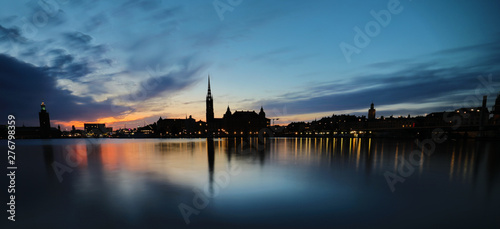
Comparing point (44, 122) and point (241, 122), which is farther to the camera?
point (44, 122)

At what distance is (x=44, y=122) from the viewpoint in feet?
559

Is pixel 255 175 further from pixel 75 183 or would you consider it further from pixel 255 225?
pixel 75 183

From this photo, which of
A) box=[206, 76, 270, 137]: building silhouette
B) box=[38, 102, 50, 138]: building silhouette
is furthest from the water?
box=[38, 102, 50, 138]: building silhouette

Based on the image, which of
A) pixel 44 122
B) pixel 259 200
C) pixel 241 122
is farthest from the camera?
pixel 44 122

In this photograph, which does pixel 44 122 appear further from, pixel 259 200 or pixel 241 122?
pixel 259 200

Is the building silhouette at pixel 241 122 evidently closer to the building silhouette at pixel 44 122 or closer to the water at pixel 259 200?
the building silhouette at pixel 44 122

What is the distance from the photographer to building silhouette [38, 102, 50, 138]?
168500 mm

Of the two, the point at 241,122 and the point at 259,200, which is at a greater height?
the point at 241,122

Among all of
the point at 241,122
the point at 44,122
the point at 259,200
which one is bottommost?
the point at 259,200

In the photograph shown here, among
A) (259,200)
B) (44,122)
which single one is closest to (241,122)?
A: (259,200)

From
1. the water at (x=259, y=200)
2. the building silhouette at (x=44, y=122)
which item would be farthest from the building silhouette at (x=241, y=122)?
the water at (x=259, y=200)

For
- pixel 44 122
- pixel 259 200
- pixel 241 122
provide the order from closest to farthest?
pixel 259 200, pixel 241 122, pixel 44 122

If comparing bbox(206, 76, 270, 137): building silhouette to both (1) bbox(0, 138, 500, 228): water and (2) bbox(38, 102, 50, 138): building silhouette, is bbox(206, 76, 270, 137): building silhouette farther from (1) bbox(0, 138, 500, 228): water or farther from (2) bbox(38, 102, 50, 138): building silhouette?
(1) bbox(0, 138, 500, 228): water

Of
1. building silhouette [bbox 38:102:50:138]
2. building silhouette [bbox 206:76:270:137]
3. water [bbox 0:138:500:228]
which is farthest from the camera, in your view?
building silhouette [bbox 38:102:50:138]
